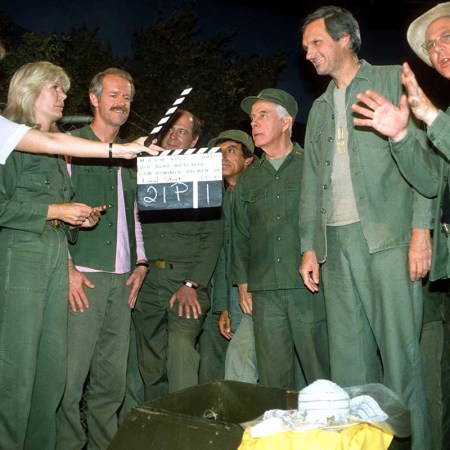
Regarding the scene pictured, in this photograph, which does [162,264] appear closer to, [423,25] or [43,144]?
[43,144]

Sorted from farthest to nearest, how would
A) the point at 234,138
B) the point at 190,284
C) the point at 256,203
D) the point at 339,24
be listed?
the point at 234,138 < the point at 190,284 < the point at 256,203 < the point at 339,24

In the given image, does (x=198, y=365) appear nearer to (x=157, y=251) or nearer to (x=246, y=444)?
(x=157, y=251)

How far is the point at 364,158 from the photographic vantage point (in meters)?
4.16

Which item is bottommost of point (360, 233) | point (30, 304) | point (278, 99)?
point (30, 304)

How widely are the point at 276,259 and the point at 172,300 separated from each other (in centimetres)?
97

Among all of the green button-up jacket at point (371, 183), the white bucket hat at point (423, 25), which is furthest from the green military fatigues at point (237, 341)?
the white bucket hat at point (423, 25)

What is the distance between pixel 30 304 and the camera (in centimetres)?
407

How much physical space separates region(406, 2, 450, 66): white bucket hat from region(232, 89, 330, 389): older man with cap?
4.09ft

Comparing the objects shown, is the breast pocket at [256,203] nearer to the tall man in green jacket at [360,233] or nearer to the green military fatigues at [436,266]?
the tall man in green jacket at [360,233]

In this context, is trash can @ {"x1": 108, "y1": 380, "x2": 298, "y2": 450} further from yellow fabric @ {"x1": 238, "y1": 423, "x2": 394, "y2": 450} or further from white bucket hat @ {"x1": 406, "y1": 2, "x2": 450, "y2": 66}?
white bucket hat @ {"x1": 406, "y1": 2, "x2": 450, "y2": 66}

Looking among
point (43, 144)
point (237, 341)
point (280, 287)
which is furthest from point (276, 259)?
point (43, 144)

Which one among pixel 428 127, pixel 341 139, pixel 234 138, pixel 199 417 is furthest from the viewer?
pixel 234 138

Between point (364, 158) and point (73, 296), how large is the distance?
219 centimetres

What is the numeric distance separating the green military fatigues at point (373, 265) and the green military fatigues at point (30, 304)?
1.68 m
